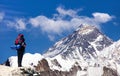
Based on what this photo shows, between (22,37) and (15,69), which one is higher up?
(22,37)

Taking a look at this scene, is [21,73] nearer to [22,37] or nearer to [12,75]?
[12,75]

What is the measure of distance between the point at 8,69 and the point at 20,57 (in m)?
1.33

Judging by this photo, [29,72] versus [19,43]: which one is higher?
[19,43]

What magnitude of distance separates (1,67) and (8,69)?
2.80ft

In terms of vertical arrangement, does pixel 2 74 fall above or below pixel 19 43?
below

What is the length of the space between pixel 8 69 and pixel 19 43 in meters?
1.87

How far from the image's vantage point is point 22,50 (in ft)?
110

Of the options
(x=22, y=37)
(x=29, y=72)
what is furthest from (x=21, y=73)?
(x=22, y=37)

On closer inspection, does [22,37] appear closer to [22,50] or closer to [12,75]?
[22,50]

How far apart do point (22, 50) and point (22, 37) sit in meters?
0.87

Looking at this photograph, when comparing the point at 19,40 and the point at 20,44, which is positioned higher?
the point at 19,40

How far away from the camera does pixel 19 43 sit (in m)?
33.1

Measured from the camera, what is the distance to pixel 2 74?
1266 inches

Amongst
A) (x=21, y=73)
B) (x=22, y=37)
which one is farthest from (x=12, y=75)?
(x=22, y=37)
